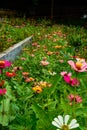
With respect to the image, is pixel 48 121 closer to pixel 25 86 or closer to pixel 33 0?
pixel 25 86

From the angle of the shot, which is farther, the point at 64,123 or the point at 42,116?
the point at 42,116

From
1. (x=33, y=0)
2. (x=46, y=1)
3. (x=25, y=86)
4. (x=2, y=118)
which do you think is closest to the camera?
(x=2, y=118)

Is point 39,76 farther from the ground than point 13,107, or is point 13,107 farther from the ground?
point 13,107

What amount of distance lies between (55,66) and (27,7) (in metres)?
13.4

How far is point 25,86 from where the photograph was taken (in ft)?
11.2

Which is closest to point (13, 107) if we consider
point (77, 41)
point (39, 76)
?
point (39, 76)

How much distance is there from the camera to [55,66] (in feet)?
18.4

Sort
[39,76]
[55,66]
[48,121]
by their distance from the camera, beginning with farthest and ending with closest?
[55,66] → [39,76] → [48,121]

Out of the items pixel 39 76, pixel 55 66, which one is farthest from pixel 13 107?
pixel 55 66

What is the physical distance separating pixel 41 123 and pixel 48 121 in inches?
1.7

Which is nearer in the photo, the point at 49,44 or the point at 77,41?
the point at 49,44

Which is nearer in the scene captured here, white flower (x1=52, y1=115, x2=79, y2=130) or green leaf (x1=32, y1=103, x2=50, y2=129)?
white flower (x1=52, y1=115, x2=79, y2=130)

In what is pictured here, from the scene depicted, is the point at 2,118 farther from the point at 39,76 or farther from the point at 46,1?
the point at 46,1

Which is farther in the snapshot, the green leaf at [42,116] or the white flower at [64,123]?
the green leaf at [42,116]
